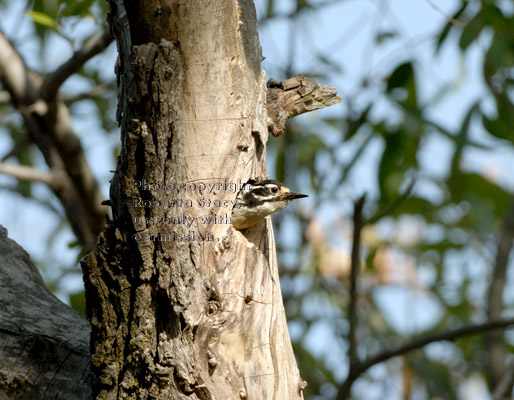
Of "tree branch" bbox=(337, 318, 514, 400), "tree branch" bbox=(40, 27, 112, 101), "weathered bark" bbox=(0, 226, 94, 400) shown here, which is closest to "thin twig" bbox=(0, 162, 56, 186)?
"tree branch" bbox=(40, 27, 112, 101)

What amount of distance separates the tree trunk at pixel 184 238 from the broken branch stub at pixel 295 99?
12 centimetres

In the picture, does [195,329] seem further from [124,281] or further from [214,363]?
[124,281]

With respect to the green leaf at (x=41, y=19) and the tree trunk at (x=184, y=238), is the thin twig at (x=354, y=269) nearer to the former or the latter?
the tree trunk at (x=184, y=238)

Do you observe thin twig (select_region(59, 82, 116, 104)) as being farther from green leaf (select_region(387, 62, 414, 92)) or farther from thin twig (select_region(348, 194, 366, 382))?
thin twig (select_region(348, 194, 366, 382))

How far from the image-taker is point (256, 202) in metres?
2.30

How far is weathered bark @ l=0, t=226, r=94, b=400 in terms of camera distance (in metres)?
2.15

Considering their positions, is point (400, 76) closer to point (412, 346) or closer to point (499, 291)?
point (412, 346)

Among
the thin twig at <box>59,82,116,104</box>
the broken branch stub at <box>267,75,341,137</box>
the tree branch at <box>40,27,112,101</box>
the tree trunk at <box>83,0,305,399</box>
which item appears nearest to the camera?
the tree trunk at <box>83,0,305,399</box>

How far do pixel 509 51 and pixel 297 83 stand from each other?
238cm

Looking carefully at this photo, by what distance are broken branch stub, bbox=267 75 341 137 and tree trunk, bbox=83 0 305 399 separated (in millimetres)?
115

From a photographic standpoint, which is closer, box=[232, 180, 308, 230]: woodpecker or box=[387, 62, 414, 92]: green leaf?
box=[232, 180, 308, 230]: woodpecker

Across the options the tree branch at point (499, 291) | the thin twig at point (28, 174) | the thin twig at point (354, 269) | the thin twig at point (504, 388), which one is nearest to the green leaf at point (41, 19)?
the thin twig at point (28, 174)

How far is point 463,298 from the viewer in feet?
21.8

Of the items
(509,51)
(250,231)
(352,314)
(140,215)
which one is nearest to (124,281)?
(140,215)
